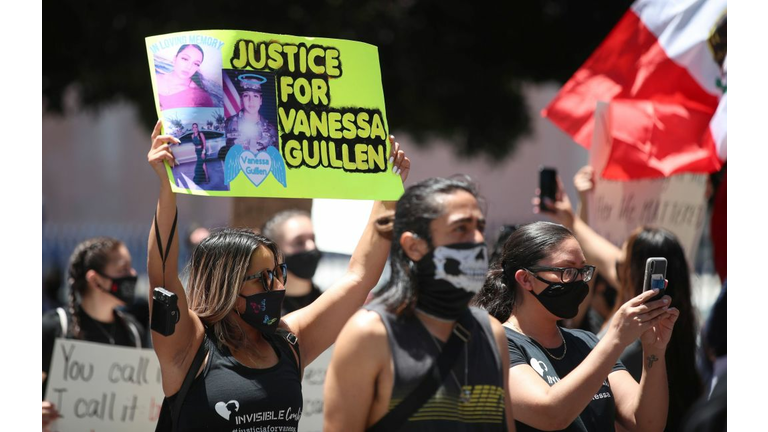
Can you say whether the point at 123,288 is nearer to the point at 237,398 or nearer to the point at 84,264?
the point at 84,264

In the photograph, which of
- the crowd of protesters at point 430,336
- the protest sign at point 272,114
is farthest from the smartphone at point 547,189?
the protest sign at point 272,114

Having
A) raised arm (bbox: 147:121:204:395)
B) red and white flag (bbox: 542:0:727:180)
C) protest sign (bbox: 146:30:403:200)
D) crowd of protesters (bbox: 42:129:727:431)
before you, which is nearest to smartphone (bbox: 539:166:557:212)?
red and white flag (bbox: 542:0:727:180)

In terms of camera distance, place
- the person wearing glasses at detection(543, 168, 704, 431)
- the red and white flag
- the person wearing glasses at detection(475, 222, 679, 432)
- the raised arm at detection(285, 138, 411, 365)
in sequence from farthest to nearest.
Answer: the red and white flag, the person wearing glasses at detection(543, 168, 704, 431), the raised arm at detection(285, 138, 411, 365), the person wearing glasses at detection(475, 222, 679, 432)

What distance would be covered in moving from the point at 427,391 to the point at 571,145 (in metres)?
16.7

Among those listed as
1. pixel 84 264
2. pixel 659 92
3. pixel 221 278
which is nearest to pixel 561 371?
pixel 221 278

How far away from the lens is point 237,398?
114 inches

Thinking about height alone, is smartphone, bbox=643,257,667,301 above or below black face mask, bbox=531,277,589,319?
above

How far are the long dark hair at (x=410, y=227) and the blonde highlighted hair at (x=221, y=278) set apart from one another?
65cm

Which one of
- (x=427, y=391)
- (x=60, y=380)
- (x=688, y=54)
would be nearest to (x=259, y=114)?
(x=427, y=391)

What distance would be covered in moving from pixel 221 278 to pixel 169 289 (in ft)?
0.61

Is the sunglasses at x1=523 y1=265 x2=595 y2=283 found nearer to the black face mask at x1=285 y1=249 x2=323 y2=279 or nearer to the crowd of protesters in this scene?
the crowd of protesters

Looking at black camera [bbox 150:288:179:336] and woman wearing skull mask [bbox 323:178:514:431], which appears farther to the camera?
black camera [bbox 150:288:179:336]

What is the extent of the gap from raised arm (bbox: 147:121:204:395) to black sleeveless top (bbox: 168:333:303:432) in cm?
5

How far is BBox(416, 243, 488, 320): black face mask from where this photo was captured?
2545 mm
